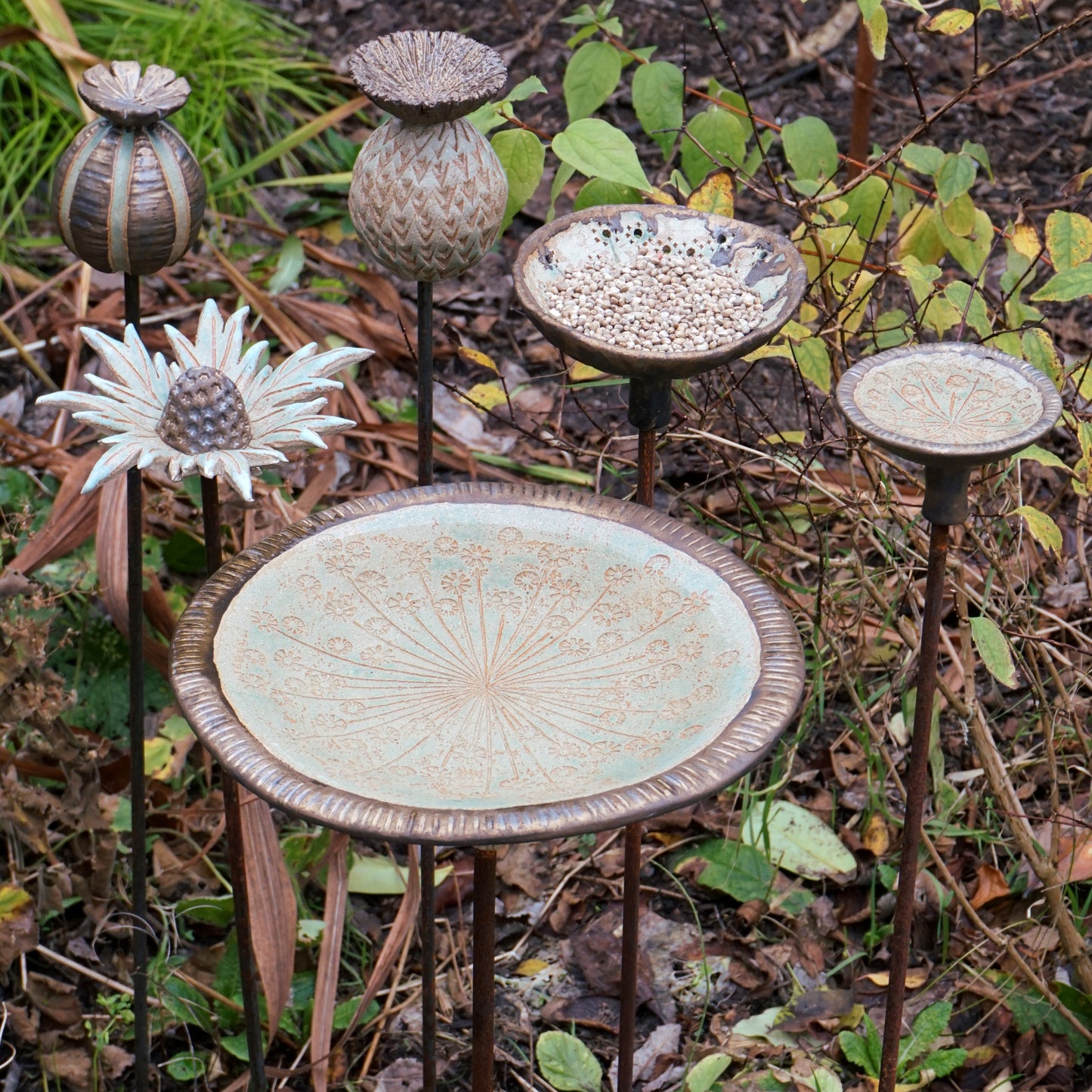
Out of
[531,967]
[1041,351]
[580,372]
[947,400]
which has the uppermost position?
[947,400]

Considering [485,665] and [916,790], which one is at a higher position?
[485,665]

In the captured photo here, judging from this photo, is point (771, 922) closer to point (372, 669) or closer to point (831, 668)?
point (831, 668)

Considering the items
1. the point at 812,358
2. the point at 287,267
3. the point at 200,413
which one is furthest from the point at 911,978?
the point at 287,267

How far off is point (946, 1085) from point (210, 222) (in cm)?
284

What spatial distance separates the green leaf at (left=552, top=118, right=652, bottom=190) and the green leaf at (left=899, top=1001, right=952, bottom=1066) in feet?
4.65

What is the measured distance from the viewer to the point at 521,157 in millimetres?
2209

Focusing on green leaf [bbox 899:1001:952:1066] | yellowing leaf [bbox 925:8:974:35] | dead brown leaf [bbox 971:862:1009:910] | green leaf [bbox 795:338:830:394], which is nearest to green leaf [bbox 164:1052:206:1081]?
green leaf [bbox 899:1001:952:1066]

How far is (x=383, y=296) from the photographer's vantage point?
3.69 meters

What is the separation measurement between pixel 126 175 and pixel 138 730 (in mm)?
753

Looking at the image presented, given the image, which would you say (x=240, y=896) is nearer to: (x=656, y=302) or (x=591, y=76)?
(x=656, y=302)

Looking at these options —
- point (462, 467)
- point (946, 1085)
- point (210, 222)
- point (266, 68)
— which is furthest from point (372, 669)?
point (266, 68)

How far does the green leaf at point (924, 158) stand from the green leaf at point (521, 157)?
64 cm

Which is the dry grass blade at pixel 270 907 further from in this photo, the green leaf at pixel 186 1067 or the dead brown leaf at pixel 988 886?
the dead brown leaf at pixel 988 886

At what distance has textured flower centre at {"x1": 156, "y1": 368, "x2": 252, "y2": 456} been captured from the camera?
1.73m
